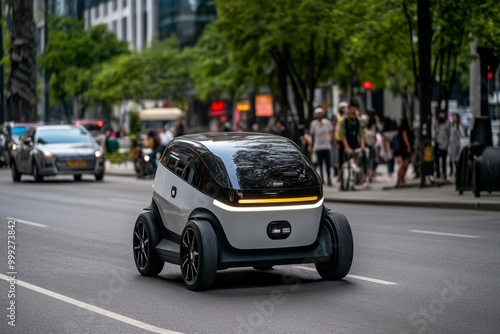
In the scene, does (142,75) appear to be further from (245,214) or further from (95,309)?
(95,309)

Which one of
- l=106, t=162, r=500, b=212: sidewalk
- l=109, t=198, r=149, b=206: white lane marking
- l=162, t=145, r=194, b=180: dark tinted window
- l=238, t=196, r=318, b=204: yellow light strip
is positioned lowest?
l=109, t=198, r=149, b=206: white lane marking

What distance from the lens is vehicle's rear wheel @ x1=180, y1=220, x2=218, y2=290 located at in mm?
11047

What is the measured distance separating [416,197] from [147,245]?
1351 centimetres

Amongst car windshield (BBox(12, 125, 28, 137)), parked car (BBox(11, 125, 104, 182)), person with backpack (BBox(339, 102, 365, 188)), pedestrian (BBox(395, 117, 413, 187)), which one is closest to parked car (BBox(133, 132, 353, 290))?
person with backpack (BBox(339, 102, 365, 188))

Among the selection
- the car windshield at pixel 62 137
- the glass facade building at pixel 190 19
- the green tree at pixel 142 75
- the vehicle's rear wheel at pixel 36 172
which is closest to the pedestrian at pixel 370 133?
the car windshield at pixel 62 137

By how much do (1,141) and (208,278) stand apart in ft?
130

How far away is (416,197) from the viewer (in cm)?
2525

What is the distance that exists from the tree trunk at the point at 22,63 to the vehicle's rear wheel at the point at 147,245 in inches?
1430

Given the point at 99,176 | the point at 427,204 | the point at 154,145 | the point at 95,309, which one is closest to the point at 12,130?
the point at 154,145

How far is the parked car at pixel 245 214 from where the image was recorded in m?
11.3

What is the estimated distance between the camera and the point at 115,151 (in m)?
56.7

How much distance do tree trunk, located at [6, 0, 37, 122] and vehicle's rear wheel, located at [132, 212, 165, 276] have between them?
36.3m

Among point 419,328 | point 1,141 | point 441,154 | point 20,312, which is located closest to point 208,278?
point 20,312

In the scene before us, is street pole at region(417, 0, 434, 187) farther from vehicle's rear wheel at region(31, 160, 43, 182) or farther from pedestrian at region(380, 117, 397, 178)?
vehicle's rear wheel at region(31, 160, 43, 182)
